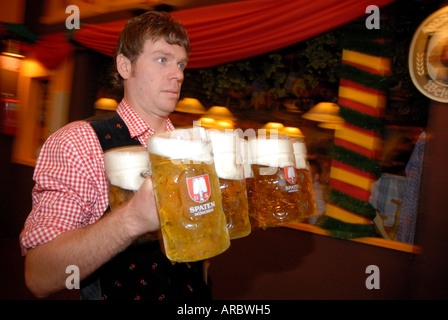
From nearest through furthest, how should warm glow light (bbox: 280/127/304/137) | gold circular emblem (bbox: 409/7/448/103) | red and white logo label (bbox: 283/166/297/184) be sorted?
red and white logo label (bbox: 283/166/297/184)
gold circular emblem (bbox: 409/7/448/103)
warm glow light (bbox: 280/127/304/137)

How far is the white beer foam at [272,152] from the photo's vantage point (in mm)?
989

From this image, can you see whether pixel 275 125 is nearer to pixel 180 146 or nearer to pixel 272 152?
pixel 272 152

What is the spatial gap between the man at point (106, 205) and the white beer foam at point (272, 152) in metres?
0.39

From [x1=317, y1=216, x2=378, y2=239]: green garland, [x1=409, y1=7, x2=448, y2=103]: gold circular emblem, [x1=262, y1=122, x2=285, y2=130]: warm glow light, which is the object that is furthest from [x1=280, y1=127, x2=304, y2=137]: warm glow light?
[x1=409, y1=7, x2=448, y2=103]: gold circular emblem

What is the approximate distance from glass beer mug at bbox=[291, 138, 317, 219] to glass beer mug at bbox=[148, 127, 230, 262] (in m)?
0.41

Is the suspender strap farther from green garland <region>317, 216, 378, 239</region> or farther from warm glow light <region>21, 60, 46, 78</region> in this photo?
warm glow light <region>21, 60, 46, 78</region>

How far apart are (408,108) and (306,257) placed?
1338 millimetres

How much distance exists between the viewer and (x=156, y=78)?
1196mm

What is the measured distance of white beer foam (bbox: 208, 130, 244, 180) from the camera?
34.9 inches

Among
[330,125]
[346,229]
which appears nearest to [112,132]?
[346,229]

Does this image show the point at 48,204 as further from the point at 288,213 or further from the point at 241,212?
the point at 288,213

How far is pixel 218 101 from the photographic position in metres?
3.40

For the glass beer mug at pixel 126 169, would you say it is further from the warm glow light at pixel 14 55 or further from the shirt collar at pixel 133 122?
the warm glow light at pixel 14 55

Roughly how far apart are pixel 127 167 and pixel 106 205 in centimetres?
27
